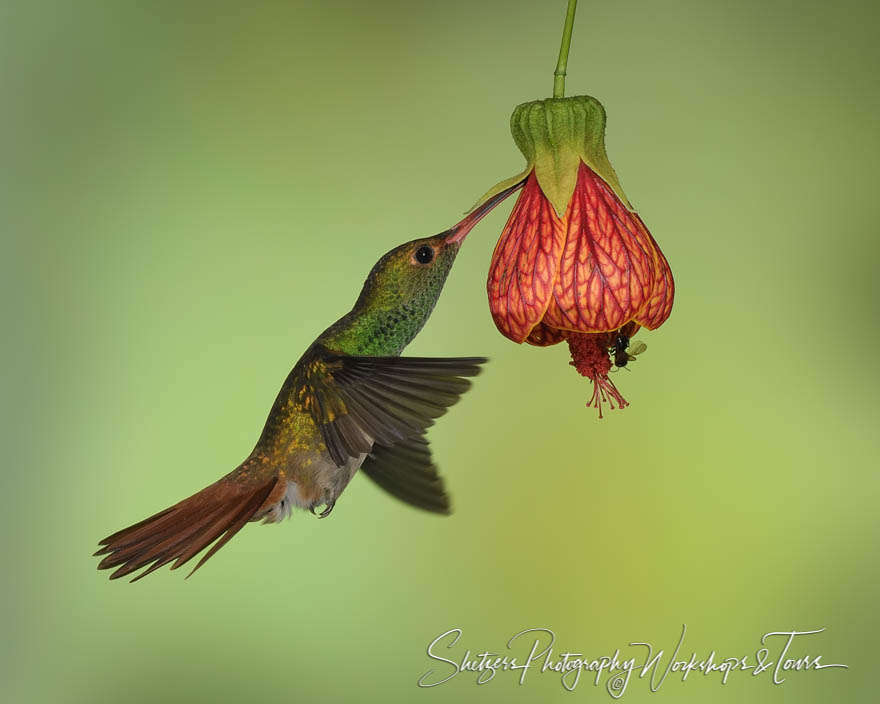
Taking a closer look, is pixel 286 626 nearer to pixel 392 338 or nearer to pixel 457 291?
pixel 457 291

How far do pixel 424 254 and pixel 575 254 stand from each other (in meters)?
0.16

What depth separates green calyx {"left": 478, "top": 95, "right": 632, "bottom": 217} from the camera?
0.68 metres

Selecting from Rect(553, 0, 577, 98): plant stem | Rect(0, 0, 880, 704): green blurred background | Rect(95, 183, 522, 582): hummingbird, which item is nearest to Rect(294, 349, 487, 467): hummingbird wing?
Rect(95, 183, 522, 582): hummingbird

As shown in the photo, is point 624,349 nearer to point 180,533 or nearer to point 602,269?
point 602,269

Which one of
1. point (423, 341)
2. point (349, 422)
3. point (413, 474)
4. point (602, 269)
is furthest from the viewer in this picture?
point (423, 341)

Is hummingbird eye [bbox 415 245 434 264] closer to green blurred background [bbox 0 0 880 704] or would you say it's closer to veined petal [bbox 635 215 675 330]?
veined petal [bbox 635 215 675 330]

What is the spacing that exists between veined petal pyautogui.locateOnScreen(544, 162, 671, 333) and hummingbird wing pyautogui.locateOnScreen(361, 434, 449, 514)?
32 cm

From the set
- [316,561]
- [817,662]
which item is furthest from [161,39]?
[817,662]

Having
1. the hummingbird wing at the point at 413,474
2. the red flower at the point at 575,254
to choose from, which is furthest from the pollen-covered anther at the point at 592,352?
the hummingbird wing at the point at 413,474

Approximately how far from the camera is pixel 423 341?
59.5 inches

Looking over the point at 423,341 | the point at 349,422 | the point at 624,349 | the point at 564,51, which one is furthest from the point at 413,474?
the point at 423,341

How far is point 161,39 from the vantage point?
63.0 inches

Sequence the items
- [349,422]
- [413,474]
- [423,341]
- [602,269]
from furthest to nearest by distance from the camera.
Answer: [423,341], [413,474], [349,422], [602,269]

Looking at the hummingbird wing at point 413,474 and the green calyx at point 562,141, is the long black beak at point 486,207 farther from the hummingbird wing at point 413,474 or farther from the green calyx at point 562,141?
the hummingbird wing at point 413,474
